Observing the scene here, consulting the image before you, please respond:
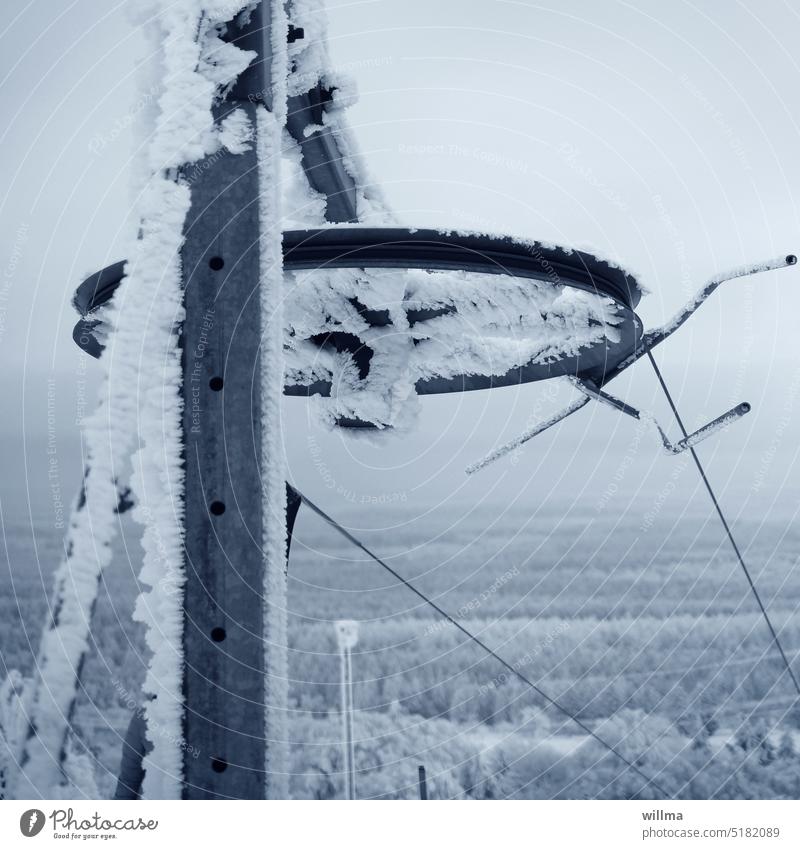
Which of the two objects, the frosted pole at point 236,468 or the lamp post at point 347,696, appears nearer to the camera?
the frosted pole at point 236,468

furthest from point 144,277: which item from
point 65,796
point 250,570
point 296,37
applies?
point 65,796

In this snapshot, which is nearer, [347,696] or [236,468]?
[236,468]

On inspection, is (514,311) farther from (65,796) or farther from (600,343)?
(65,796)

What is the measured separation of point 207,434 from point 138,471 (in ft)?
0.21

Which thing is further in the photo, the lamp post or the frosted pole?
the lamp post

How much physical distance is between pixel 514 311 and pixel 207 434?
48 centimetres

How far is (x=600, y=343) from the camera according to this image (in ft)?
3.49

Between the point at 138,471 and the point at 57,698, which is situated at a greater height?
the point at 138,471
